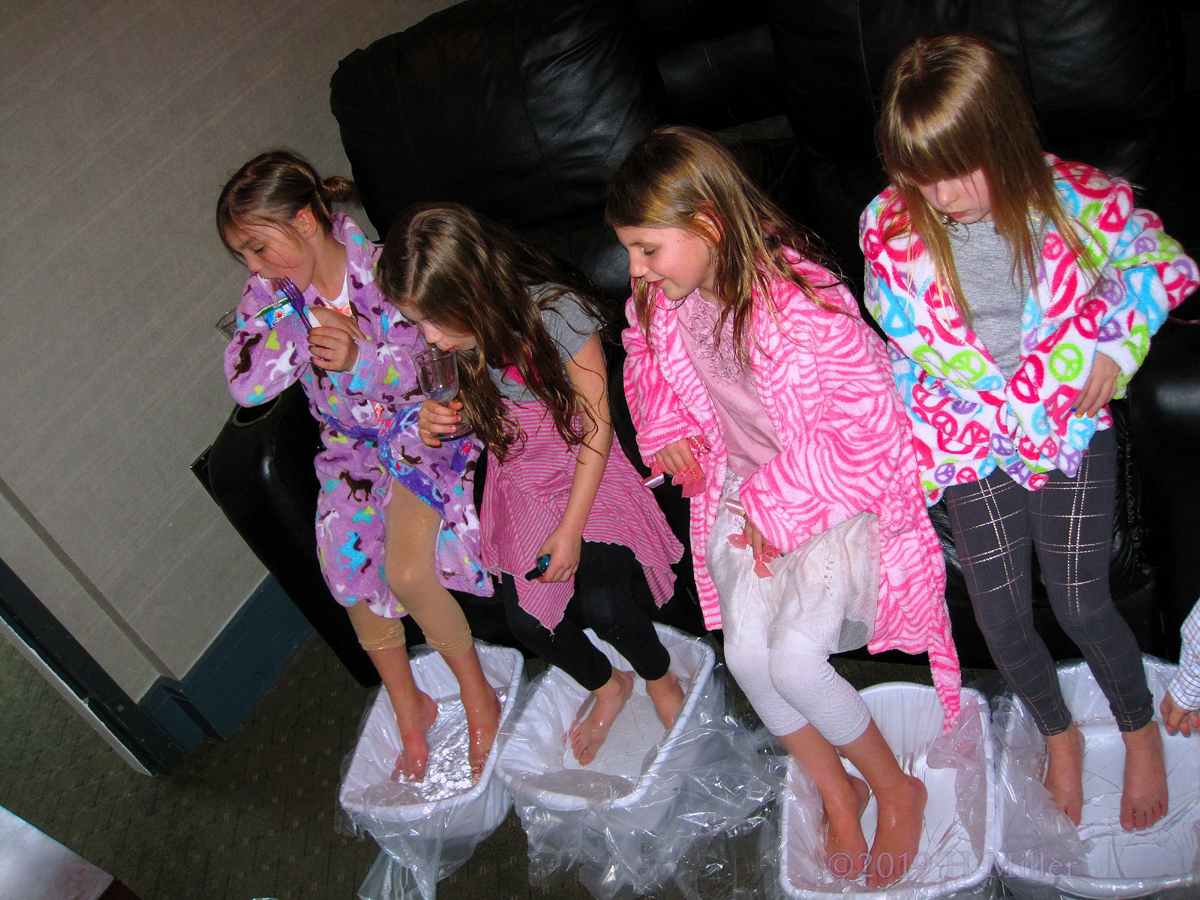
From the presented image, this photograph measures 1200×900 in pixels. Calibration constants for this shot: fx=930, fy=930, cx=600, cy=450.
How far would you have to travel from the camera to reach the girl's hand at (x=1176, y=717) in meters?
1.27

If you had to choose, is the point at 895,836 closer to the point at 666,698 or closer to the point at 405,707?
the point at 666,698

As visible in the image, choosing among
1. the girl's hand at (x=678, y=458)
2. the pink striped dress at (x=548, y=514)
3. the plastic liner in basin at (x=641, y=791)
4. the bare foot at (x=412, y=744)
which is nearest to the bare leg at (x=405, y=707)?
the bare foot at (x=412, y=744)

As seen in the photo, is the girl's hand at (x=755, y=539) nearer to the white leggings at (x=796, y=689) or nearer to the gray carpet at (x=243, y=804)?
the white leggings at (x=796, y=689)

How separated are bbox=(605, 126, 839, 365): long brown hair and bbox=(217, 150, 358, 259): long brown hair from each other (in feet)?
2.11

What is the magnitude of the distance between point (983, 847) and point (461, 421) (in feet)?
3.25

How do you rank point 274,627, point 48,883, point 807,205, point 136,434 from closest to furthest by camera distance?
point 48,883 < point 807,205 < point 136,434 < point 274,627

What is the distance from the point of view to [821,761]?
1393 millimetres

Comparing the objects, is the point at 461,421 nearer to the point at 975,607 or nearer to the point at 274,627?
the point at 975,607

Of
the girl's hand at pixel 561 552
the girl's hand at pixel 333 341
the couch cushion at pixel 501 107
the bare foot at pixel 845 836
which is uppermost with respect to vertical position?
the couch cushion at pixel 501 107

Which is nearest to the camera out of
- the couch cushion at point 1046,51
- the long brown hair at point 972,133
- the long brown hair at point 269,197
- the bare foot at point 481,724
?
the long brown hair at point 972,133

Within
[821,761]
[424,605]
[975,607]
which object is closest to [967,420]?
[975,607]

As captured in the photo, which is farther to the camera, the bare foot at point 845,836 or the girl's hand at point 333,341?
the girl's hand at point 333,341

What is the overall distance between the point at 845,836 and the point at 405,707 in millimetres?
842

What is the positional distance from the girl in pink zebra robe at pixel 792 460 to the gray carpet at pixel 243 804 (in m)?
0.37
